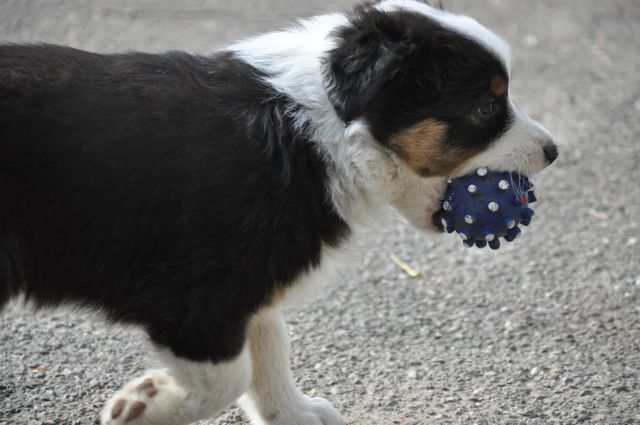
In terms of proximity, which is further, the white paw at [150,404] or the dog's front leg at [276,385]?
the dog's front leg at [276,385]

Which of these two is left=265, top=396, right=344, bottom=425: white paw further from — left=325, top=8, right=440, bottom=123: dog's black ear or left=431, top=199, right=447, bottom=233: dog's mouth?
left=325, top=8, right=440, bottom=123: dog's black ear

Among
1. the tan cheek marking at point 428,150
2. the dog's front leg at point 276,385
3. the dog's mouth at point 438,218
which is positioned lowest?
the dog's front leg at point 276,385

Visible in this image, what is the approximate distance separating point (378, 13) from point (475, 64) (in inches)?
16.8

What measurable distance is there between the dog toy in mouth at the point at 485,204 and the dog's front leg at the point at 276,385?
2.74 feet

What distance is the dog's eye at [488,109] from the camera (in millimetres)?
3830

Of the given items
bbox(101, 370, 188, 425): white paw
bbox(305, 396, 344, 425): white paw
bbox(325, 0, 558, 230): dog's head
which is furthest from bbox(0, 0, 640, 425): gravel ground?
bbox(325, 0, 558, 230): dog's head

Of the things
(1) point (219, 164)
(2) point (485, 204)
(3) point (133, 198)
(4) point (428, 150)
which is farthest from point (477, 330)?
(3) point (133, 198)

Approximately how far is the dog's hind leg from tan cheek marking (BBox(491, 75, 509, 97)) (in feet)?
4.59

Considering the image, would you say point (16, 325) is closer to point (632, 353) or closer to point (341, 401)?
point (341, 401)

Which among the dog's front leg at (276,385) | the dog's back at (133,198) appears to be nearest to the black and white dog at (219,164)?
the dog's back at (133,198)

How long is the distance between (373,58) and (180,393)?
1433 mm

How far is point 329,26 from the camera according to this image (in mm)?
4023

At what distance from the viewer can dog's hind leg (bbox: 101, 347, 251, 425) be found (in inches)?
139

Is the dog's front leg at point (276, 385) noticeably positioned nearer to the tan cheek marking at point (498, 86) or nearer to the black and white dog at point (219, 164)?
the black and white dog at point (219, 164)
